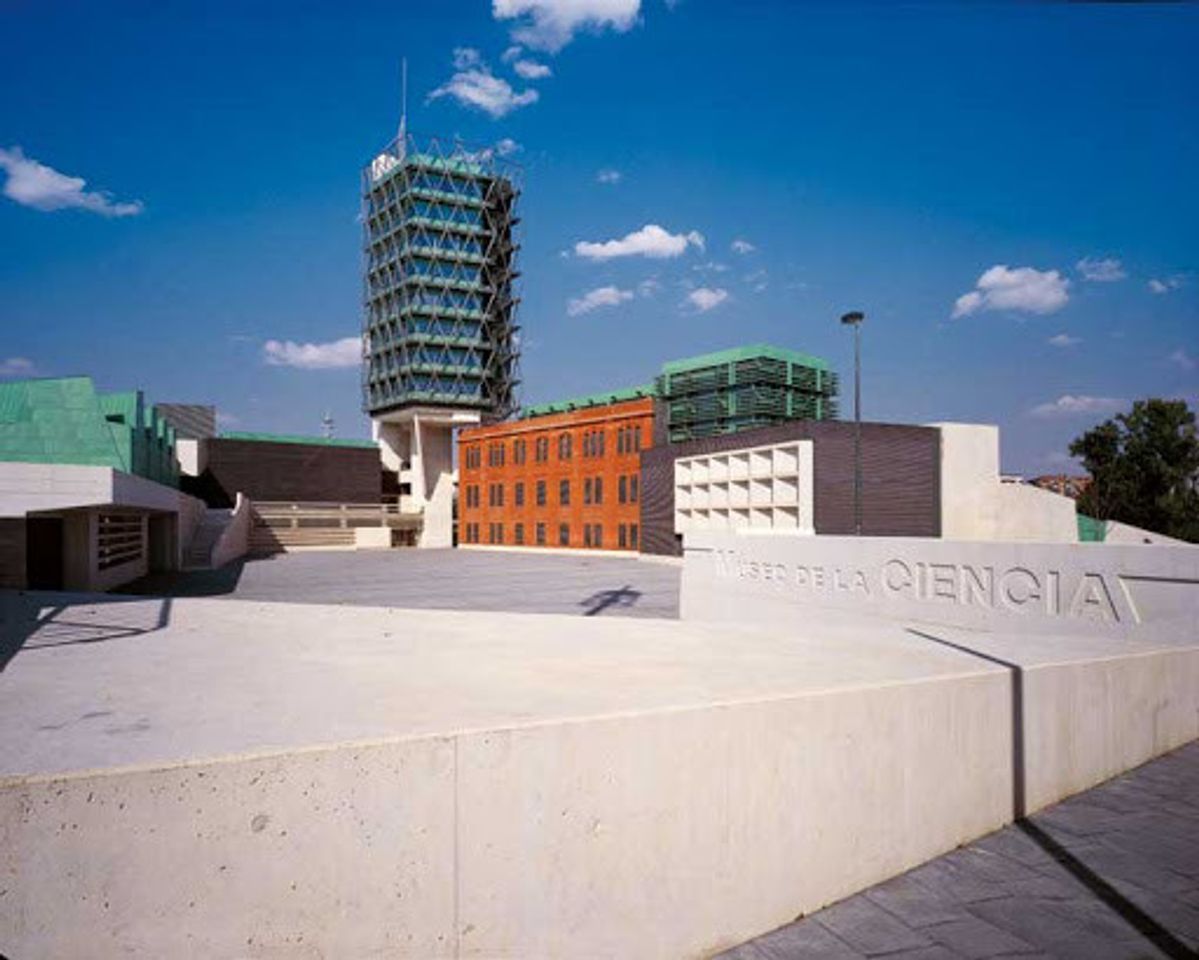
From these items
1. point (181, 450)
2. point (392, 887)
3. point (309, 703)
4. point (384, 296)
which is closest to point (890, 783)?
point (392, 887)

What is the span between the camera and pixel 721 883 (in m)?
4.92

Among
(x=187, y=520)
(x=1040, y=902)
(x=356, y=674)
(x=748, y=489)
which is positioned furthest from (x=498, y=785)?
(x=187, y=520)

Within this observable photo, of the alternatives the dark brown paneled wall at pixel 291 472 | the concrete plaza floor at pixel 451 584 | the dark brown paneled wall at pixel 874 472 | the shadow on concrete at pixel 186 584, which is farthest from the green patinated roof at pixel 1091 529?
the dark brown paneled wall at pixel 291 472

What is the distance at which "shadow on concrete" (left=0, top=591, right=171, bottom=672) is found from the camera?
8.22 metres

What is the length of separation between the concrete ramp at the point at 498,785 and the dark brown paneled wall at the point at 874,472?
29835mm

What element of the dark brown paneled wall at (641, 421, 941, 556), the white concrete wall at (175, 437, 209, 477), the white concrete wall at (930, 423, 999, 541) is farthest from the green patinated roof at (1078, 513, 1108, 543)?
the white concrete wall at (175, 437, 209, 477)

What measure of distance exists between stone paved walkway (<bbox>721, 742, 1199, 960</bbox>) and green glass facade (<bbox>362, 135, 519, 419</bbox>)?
222 ft

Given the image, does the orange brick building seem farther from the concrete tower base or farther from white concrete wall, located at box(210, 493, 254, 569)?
white concrete wall, located at box(210, 493, 254, 569)

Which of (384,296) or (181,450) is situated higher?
(384,296)

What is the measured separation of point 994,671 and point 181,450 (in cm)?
6543

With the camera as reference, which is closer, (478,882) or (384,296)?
(478,882)

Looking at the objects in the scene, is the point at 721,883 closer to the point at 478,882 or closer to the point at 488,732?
the point at 478,882

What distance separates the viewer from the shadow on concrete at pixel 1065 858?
491cm

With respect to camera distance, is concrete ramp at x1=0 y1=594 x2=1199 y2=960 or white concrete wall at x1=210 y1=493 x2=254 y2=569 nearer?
concrete ramp at x1=0 y1=594 x2=1199 y2=960
